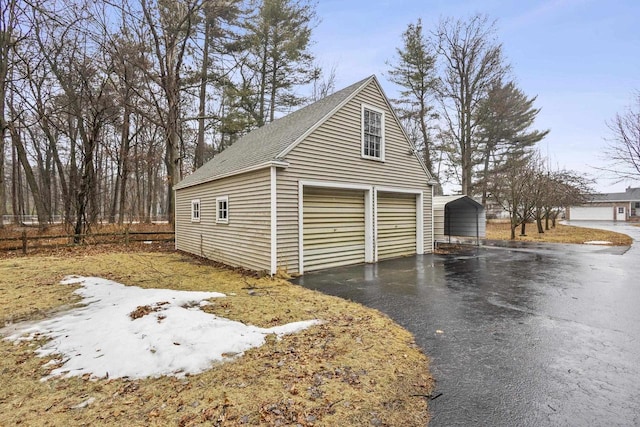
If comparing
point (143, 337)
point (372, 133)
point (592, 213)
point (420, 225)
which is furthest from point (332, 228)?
point (592, 213)

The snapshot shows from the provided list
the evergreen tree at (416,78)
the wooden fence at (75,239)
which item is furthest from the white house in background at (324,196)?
the evergreen tree at (416,78)

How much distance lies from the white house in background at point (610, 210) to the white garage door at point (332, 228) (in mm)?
41724

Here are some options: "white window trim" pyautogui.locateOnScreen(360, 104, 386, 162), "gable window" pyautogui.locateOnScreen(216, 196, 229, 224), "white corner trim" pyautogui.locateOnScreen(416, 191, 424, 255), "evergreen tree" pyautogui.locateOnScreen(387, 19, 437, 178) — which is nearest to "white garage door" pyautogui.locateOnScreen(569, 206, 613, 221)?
"evergreen tree" pyautogui.locateOnScreen(387, 19, 437, 178)

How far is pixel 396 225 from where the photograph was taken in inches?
418

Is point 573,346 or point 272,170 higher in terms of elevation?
point 272,170

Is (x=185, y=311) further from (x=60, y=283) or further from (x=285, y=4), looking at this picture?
(x=285, y=4)

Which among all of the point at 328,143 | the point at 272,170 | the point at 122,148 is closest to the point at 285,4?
the point at 122,148

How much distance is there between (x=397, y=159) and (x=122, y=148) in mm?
17874

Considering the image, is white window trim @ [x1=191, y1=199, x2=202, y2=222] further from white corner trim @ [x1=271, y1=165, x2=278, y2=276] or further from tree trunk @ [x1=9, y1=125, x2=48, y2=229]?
tree trunk @ [x1=9, y1=125, x2=48, y2=229]

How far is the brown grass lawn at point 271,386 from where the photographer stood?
2.30m

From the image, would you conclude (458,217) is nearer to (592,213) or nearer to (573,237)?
(573,237)

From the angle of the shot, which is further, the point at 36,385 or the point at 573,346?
the point at 573,346

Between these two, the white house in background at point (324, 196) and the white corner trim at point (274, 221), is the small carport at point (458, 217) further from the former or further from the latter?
the white corner trim at point (274, 221)

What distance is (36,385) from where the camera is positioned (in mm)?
2779
